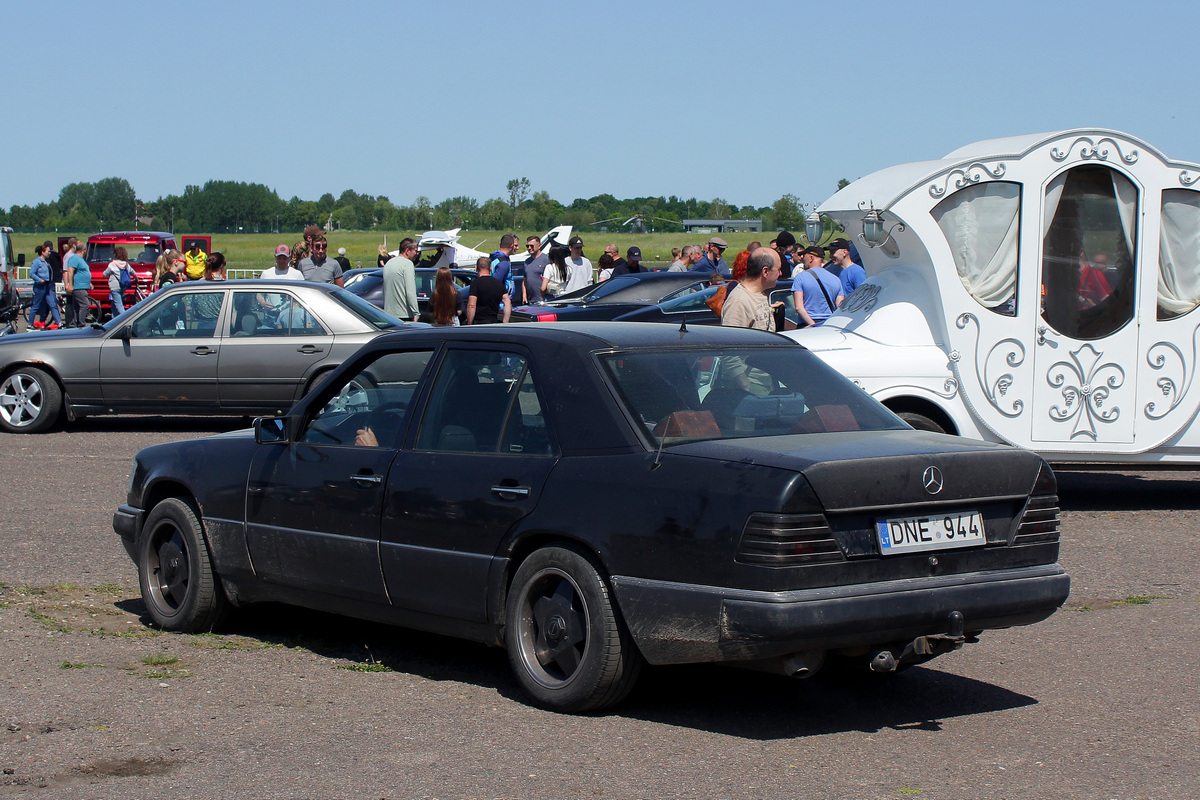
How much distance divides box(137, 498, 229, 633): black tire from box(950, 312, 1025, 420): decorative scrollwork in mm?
5587

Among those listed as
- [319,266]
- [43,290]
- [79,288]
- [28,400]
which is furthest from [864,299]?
[43,290]

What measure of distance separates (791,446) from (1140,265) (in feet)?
18.5

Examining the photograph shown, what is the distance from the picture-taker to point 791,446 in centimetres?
464

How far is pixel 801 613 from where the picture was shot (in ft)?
13.9

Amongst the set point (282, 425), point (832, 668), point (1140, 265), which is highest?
point (1140, 265)

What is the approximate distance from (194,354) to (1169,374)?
928cm

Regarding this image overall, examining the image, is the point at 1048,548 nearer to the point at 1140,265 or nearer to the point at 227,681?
the point at 227,681

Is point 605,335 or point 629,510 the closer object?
point 629,510

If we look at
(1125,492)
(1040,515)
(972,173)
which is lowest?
(1125,492)

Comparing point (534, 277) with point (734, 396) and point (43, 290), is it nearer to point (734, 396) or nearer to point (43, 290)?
point (43, 290)

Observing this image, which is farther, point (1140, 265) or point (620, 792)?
point (1140, 265)

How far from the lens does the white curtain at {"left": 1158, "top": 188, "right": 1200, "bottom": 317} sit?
925cm

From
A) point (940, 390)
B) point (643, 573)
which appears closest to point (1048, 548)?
point (643, 573)

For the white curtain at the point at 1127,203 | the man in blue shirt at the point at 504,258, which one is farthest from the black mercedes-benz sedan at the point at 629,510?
the man in blue shirt at the point at 504,258
